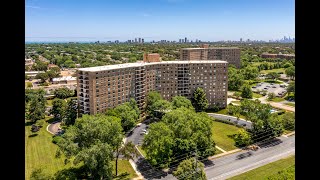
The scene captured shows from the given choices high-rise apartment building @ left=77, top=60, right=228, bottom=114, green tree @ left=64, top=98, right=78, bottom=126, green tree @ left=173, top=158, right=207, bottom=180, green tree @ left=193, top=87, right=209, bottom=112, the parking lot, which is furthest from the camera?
the parking lot

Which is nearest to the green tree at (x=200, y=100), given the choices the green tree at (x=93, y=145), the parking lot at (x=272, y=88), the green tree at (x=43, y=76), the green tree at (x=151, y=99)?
the green tree at (x=151, y=99)

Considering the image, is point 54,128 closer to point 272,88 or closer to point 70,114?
point 70,114

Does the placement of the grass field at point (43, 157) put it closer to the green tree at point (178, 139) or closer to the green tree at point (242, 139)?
the green tree at point (178, 139)

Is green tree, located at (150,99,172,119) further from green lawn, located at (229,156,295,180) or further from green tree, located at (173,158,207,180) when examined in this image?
green tree, located at (173,158,207,180)

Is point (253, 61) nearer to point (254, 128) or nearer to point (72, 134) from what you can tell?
point (254, 128)

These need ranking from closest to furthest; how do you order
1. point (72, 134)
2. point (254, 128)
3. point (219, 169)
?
point (72, 134)
point (219, 169)
point (254, 128)

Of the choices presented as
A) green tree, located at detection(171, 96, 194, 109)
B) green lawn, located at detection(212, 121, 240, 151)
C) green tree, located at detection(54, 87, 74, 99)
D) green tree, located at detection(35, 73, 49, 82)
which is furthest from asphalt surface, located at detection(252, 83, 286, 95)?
green tree, located at detection(35, 73, 49, 82)

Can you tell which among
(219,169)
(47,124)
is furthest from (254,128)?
(47,124)
